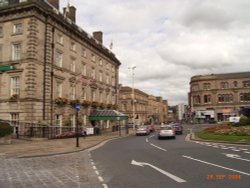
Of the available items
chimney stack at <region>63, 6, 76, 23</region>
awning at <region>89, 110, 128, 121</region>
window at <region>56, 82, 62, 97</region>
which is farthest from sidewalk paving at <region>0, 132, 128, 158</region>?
chimney stack at <region>63, 6, 76, 23</region>

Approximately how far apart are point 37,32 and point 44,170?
25520 millimetres

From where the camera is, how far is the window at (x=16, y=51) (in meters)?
35.9

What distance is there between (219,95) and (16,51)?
2797 inches

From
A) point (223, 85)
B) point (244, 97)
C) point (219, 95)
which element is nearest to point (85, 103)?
point (219, 95)

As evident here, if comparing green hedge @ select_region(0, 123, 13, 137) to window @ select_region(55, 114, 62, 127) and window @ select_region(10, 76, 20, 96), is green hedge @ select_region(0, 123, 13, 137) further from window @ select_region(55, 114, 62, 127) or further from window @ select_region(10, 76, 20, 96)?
window @ select_region(55, 114, 62, 127)

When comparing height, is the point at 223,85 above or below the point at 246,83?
below

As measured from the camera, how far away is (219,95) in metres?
94.2

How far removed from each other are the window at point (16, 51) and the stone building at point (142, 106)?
172 feet

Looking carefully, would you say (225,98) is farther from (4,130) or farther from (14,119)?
(4,130)

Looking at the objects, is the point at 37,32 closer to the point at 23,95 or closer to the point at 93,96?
the point at 23,95

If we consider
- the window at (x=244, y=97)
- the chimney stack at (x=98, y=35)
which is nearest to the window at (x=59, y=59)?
the chimney stack at (x=98, y=35)

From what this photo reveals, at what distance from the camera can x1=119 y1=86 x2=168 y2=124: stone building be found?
4146 inches

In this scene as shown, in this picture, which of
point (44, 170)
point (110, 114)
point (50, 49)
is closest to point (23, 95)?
point (50, 49)

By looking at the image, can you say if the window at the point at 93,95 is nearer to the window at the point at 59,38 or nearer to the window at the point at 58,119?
the window at the point at 58,119
